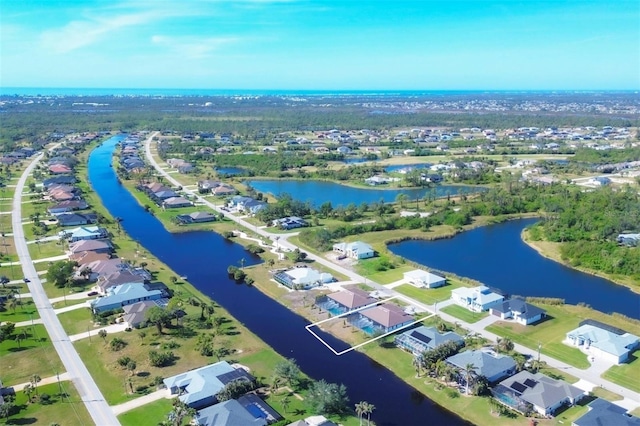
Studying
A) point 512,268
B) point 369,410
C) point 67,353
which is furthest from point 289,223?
point 369,410

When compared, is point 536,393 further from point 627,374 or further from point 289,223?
point 289,223

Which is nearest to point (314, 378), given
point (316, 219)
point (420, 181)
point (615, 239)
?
point (316, 219)

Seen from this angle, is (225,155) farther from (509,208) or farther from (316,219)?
(509,208)

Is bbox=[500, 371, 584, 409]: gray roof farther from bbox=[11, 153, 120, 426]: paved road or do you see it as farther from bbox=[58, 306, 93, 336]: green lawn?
bbox=[58, 306, 93, 336]: green lawn

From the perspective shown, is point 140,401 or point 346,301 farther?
point 346,301

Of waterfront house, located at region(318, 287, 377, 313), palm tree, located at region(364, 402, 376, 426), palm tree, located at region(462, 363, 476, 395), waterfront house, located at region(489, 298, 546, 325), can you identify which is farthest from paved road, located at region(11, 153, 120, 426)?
waterfront house, located at region(489, 298, 546, 325)

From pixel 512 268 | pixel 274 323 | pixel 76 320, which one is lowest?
pixel 274 323

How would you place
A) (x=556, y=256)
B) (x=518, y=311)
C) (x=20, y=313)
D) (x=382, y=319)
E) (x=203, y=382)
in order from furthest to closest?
1. (x=556, y=256)
2. (x=20, y=313)
3. (x=518, y=311)
4. (x=382, y=319)
5. (x=203, y=382)

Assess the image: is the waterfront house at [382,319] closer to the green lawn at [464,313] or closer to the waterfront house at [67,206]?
the green lawn at [464,313]
